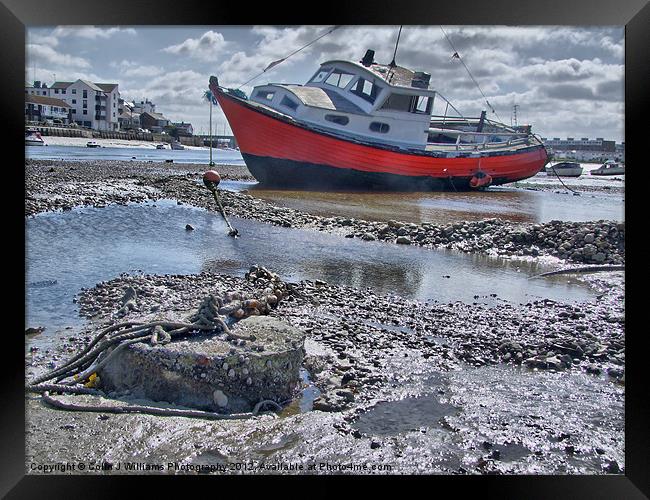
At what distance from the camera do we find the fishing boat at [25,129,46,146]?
134 inches

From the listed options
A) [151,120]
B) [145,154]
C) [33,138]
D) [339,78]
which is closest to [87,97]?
[151,120]

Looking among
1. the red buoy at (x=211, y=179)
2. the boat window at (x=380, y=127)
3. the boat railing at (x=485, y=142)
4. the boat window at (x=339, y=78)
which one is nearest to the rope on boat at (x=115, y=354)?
the red buoy at (x=211, y=179)

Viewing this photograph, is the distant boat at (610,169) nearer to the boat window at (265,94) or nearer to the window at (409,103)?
the window at (409,103)

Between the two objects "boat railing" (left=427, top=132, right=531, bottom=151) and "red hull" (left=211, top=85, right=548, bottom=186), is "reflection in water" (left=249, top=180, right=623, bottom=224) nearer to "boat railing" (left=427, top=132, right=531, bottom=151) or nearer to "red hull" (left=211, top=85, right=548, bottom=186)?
"red hull" (left=211, top=85, right=548, bottom=186)

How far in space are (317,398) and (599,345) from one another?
1983 millimetres

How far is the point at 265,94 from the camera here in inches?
191

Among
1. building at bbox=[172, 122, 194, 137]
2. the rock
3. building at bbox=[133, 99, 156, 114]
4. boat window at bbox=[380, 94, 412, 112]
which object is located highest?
boat window at bbox=[380, 94, 412, 112]

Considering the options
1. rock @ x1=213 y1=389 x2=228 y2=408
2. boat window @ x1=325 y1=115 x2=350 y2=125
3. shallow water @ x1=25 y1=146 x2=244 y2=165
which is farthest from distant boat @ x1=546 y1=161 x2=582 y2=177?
rock @ x1=213 y1=389 x2=228 y2=408

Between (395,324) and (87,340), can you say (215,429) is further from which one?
(395,324)

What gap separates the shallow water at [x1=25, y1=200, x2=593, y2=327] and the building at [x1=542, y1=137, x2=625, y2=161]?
3.66 feet

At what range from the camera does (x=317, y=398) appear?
3.15m

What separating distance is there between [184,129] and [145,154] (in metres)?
0.73
